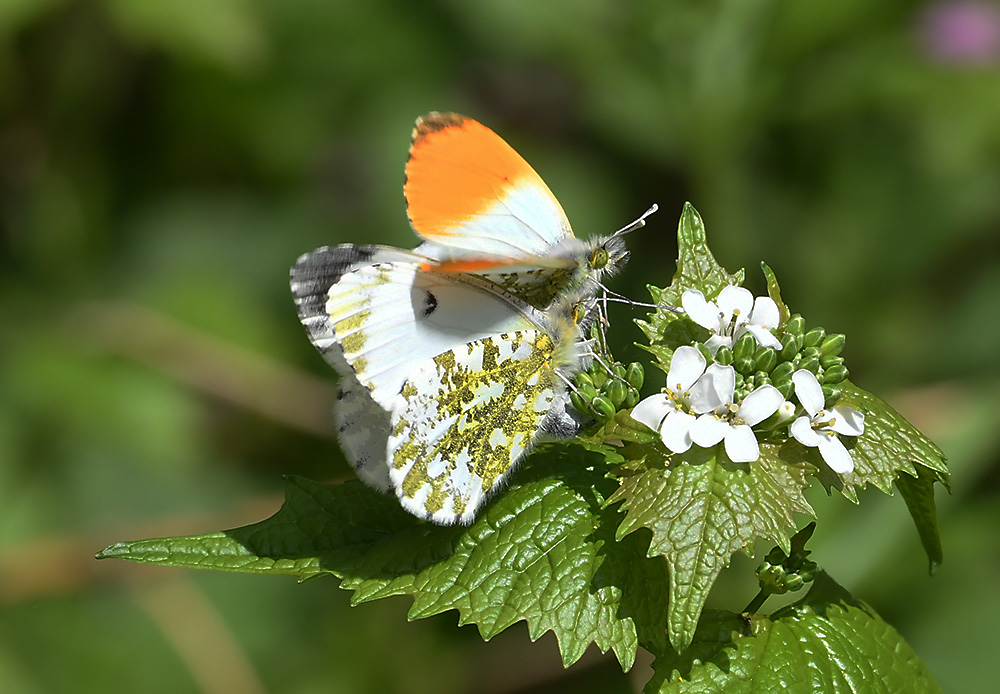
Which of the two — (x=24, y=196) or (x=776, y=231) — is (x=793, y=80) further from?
(x=24, y=196)

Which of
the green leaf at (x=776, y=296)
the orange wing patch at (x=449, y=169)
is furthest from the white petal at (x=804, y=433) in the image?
the orange wing patch at (x=449, y=169)

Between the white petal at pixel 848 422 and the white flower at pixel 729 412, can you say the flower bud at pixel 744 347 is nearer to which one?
the white flower at pixel 729 412

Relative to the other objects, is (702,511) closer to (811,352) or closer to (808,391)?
(808,391)

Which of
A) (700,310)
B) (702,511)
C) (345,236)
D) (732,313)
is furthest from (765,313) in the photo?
(345,236)

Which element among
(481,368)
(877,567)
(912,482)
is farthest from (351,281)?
(877,567)

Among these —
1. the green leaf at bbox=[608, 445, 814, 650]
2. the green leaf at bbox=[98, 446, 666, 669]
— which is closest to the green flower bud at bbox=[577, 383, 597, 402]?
the green leaf at bbox=[98, 446, 666, 669]

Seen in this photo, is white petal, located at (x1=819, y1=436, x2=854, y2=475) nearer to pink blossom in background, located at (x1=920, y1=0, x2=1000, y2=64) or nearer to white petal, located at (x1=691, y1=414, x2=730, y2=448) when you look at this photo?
white petal, located at (x1=691, y1=414, x2=730, y2=448)

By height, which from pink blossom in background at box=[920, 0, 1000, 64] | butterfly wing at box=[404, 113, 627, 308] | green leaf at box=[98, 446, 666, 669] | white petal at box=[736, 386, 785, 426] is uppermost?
pink blossom in background at box=[920, 0, 1000, 64]
